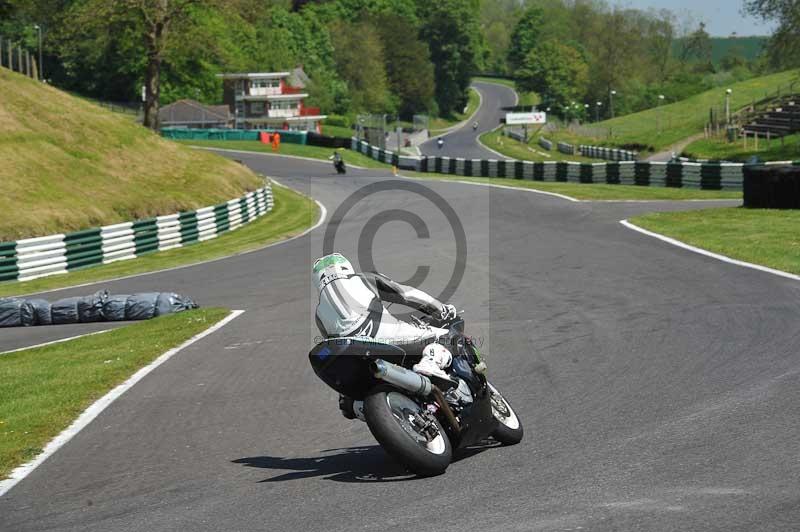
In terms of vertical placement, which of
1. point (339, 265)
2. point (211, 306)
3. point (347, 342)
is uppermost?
point (339, 265)

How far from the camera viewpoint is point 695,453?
7.78 m

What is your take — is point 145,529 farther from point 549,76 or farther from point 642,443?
point 549,76

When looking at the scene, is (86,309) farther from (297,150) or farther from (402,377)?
(297,150)

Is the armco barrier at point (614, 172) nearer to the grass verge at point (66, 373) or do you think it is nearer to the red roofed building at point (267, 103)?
the grass verge at point (66, 373)

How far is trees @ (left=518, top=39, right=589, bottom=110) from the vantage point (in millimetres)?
184250

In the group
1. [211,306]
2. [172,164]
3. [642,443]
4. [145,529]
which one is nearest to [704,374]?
[642,443]

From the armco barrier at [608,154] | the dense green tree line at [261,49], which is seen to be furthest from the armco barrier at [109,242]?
the armco barrier at [608,154]

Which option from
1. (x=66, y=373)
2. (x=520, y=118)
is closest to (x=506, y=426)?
(x=66, y=373)

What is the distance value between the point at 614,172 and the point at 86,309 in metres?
32.5

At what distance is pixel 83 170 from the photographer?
1652 inches

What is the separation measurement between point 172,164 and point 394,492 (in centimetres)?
4166

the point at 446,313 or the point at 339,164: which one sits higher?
the point at 446,313

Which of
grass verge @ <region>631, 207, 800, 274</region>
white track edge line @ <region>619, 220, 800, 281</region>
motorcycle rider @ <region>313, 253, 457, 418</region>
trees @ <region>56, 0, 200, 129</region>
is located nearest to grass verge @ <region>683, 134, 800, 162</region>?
grass verge @ <region>631, 207, 800, 274</region>

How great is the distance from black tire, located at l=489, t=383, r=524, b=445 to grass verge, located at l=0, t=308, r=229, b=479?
4.00 m
